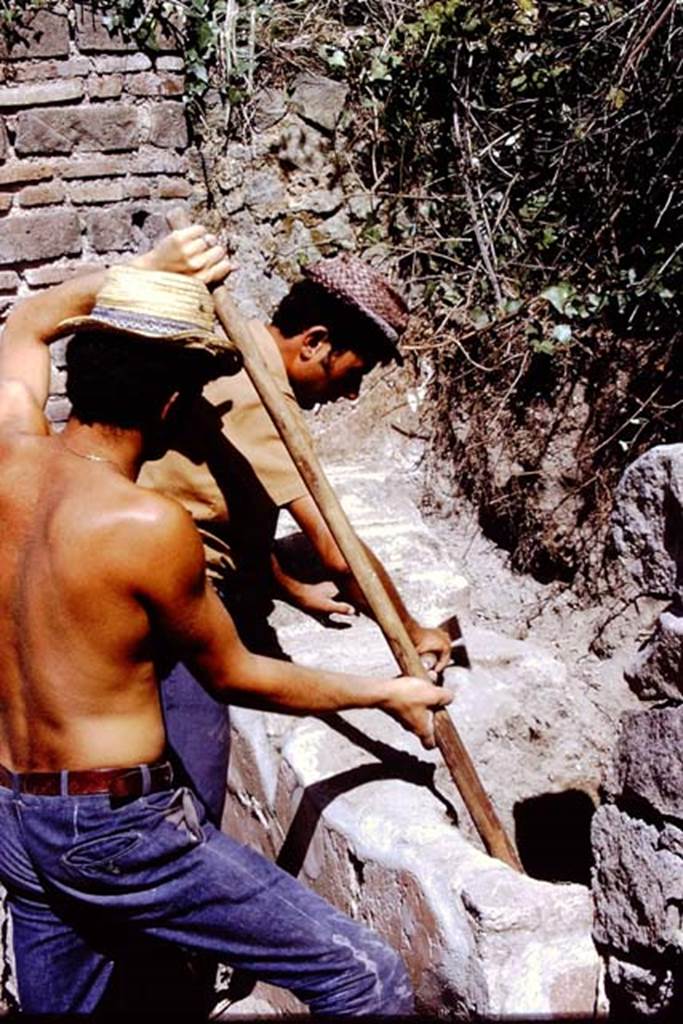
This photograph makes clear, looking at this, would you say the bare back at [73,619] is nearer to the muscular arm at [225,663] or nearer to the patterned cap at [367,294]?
the muscular arm at [225,663]

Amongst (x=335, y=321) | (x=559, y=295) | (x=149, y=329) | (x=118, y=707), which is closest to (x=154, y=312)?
(x=149, y=329)

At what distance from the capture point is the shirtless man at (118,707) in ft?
6.91

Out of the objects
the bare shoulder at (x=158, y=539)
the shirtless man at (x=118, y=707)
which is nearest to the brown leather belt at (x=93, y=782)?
the shirtless man at (x=118, y=707)

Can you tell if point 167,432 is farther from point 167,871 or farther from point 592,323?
point 592,323

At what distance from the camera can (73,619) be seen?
6.90 feet

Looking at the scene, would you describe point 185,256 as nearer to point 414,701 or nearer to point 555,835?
point 414,701

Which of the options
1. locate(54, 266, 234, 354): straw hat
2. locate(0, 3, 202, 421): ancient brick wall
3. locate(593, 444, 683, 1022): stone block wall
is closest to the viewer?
locate(54, 266, 234, 354): straw hat

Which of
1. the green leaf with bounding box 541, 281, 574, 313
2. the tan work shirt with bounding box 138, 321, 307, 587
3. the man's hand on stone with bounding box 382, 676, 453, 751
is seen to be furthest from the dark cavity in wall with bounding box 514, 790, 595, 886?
the green leaf with bounding box 541, 281, 574, 313

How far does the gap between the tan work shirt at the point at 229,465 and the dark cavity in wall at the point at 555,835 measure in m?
1.12

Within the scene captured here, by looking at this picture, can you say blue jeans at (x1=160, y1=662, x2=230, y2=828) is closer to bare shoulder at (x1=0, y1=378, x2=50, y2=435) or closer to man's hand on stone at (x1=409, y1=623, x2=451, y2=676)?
man's hand on stone at (x1=409, y1=623, x2=451, y2=676)

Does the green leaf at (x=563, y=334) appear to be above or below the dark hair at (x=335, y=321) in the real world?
below

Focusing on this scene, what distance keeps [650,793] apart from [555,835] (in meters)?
1.13

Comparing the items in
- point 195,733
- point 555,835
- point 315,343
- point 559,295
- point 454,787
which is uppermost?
point 315,343

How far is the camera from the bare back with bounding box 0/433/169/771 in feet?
6.81
